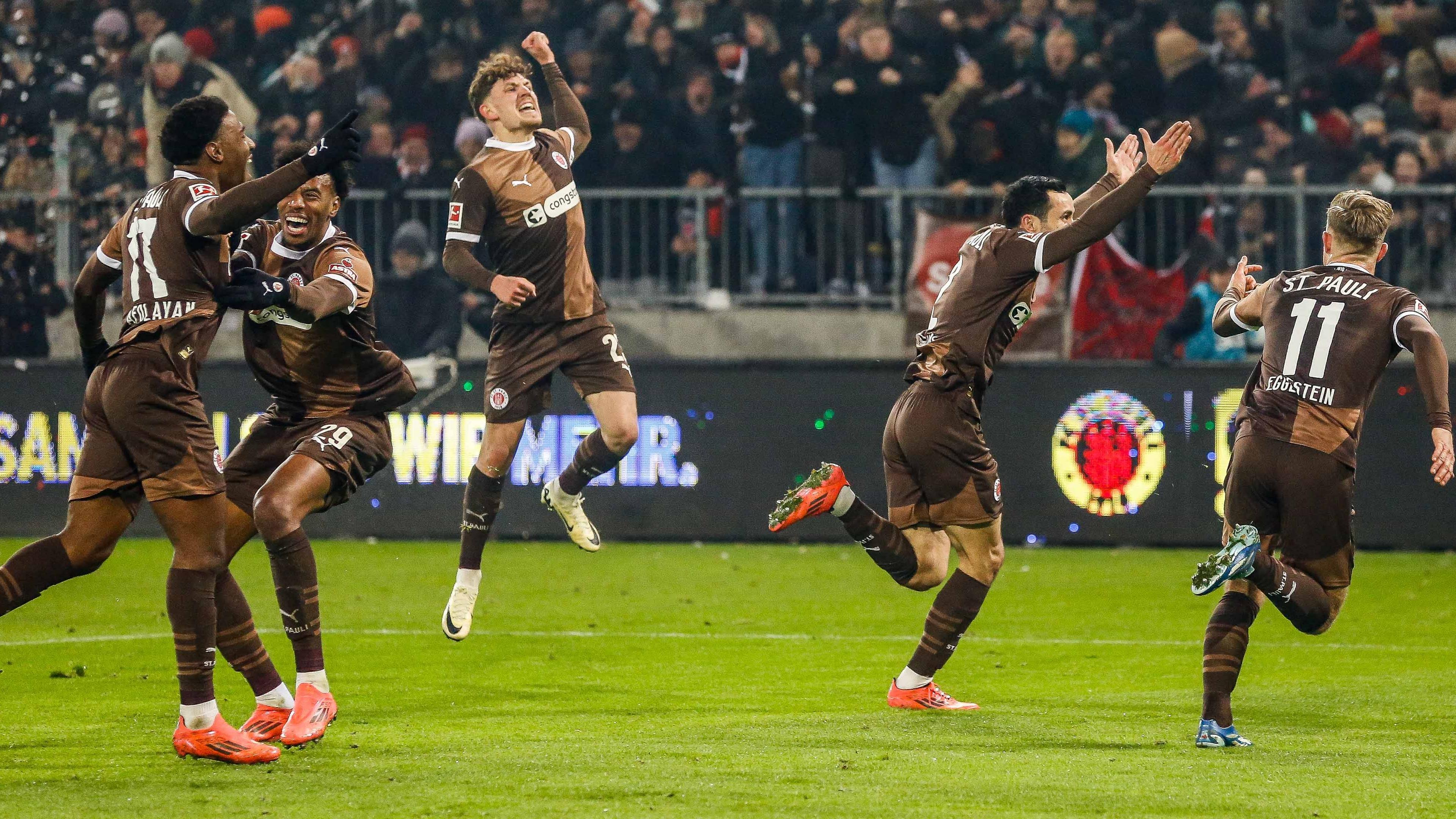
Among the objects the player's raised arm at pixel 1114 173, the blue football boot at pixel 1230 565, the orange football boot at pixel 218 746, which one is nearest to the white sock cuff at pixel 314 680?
the orange football boot at pixel 218 746

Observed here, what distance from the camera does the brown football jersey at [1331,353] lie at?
686 centimetres

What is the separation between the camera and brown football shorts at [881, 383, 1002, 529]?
7941 millimetres

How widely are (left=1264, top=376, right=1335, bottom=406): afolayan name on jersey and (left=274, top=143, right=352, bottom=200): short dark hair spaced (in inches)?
148

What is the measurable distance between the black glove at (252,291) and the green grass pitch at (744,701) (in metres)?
1.66

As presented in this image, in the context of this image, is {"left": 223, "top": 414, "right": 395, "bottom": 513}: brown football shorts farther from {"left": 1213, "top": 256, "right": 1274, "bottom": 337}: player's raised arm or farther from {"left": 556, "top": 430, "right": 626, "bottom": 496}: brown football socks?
{"left": 1213, "top": 256, "right": 1274, "bottom": 337}: player's raised arm

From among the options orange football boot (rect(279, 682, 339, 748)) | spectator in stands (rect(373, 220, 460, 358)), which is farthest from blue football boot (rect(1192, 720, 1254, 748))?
spectator in stands (rect(373, 220, 460, 358))

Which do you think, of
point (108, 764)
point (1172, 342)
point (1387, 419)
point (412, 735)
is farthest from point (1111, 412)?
point (108, 764)

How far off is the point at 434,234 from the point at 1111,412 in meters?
6.11

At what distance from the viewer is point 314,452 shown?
7301mm

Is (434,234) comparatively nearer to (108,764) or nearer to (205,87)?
(205,87)

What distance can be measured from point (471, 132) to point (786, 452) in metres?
4.05

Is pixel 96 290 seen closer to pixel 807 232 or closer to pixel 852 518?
pixel 852 518

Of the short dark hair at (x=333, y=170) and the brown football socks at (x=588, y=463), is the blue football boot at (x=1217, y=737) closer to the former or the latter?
the brown football socks at (x=588, y=463)

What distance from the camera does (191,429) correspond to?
258 inches
